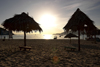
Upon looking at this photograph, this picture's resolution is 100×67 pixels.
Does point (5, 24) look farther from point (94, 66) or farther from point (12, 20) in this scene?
point (94, 66)

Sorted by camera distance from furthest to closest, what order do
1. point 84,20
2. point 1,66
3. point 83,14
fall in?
1. point 83,14
2. point 84,20
3. point 1,66

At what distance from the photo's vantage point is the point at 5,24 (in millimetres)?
8867

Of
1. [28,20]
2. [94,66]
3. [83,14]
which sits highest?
[83,14]

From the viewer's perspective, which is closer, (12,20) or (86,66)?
(86,66)

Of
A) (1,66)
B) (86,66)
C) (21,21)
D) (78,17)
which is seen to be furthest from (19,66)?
(78,17)

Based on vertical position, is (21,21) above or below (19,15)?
below

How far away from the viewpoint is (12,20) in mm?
Answer: 8711

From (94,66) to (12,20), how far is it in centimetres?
910

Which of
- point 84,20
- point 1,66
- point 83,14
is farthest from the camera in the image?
point 83,14

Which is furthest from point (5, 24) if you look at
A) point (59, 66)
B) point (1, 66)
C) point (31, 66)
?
point (59, 66)

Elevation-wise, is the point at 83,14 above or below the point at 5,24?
above

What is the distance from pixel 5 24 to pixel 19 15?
2.01 metres

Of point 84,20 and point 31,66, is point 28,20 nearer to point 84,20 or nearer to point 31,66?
point 31,66

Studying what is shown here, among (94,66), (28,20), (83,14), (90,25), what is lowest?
(94,66)
